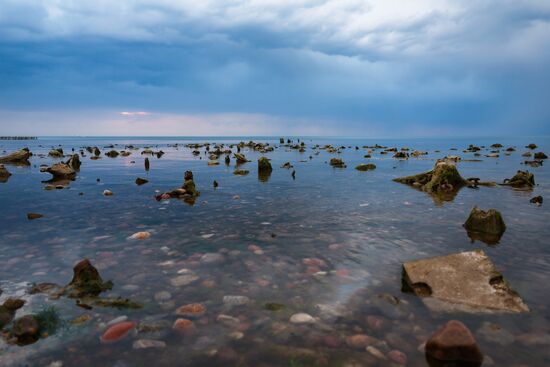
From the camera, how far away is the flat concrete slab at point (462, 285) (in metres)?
6.27

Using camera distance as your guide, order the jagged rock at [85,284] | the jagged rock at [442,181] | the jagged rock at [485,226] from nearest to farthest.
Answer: the jagged rock at [85,284], the jagged rock at [485,226], the jagged rock at [442,181]

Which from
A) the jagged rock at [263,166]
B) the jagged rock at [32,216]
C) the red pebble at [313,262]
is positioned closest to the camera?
the red pebble at [313,262]

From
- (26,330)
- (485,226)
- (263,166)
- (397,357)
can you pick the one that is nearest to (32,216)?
(26,330)

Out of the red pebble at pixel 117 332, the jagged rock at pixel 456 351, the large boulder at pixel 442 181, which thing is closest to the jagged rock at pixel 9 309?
the red pebble at pixel 117 332

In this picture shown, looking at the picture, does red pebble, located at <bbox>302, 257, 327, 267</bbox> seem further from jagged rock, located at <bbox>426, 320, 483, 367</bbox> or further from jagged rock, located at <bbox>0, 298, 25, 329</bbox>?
jagged rock, located at <bbox>0, 298, 25, 329</bbox>

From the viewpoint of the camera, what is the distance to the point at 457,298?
6.48 metres

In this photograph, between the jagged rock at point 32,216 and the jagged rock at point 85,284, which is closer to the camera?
the jagged rock at point 85,284

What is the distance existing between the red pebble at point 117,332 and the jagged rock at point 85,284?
139cm

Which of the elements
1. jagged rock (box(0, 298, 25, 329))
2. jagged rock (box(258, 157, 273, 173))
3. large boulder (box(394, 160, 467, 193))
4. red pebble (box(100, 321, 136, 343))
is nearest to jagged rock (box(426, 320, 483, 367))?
red pebble (box(100, 321, 136, 343))

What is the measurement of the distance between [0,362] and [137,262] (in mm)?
3846

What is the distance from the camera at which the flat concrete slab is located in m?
6.27

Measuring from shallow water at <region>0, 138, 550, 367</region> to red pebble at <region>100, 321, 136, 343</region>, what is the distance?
0.12 meters

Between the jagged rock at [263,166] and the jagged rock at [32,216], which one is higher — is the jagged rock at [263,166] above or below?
above

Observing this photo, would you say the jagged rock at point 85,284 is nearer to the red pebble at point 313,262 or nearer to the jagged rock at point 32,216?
the red pebble at point 313,262
